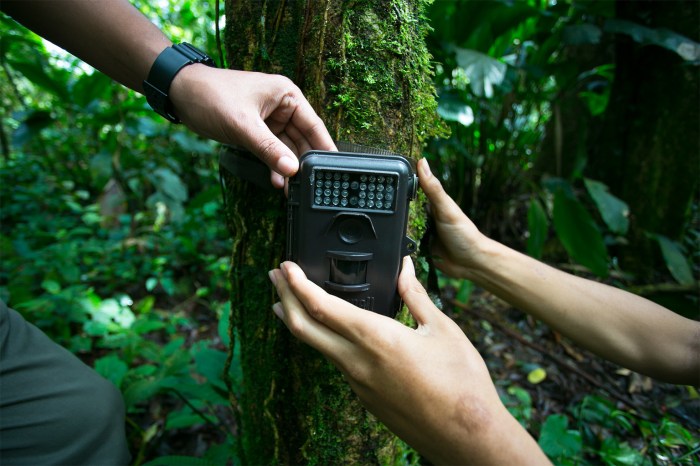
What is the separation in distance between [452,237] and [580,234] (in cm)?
127

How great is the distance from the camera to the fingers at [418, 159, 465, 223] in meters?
1.07

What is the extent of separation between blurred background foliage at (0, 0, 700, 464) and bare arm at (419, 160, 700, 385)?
456mm

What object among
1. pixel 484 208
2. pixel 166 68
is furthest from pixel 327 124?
pixel 484 208

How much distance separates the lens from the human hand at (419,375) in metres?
0.65

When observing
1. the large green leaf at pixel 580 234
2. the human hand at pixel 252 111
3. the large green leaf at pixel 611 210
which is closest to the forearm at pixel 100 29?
the human hand at pixel 252 111

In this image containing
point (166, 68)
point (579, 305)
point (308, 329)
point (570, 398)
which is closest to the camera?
point (308, 329)

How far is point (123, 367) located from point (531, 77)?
9.25 feet

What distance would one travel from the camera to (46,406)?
1.11 meters

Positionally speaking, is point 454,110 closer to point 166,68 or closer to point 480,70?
point 480,70

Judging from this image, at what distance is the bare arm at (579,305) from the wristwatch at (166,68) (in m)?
0.66

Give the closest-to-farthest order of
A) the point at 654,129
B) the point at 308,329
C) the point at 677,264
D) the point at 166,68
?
the point at 308,329, the point at 166,68, the point at 677,264, the point at 654,129

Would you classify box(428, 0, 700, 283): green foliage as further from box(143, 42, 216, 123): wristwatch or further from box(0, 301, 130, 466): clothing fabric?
box(0, 301, 130, 466): clothing fabric

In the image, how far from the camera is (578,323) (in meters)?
1.22

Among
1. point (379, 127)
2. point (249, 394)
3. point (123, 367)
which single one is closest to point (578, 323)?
point (379, 127)
